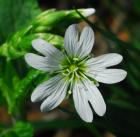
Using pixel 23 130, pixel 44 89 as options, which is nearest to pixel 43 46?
pixel 44 89

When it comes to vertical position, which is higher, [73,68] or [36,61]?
[36,61]

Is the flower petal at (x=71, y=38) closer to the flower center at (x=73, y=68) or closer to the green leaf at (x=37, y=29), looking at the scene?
the flower center at (x=73, y=68)

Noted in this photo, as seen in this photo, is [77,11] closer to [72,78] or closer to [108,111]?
[72,78]

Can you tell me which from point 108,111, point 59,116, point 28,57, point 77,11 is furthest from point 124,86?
point 28,57

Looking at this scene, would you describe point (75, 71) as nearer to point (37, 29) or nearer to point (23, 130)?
point (37, 29)

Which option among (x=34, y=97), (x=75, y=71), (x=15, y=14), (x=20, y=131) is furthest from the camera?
(x=15, y=14)

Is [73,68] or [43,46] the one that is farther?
[73,68]

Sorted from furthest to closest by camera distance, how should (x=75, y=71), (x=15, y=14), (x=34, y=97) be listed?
(x=15, y=14)
(x=75, y=71)
(x=34, y=97)

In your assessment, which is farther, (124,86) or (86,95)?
(124,86)
